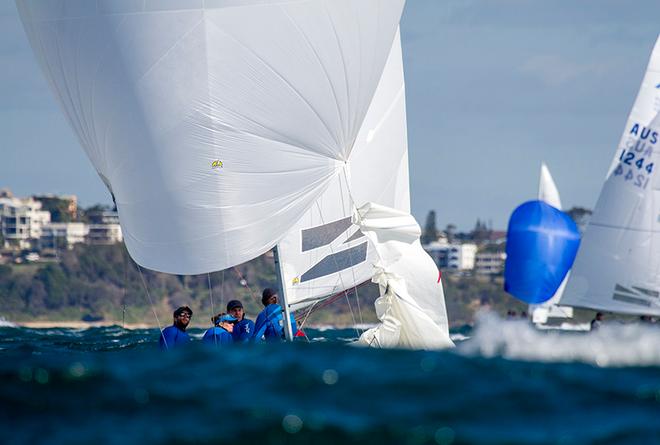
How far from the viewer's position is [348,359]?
9.16m

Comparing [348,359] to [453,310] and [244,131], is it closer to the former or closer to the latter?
[244,131]

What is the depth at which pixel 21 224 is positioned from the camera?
122m

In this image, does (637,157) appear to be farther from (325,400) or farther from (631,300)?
(325,400)

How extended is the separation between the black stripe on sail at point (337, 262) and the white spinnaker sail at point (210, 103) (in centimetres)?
222

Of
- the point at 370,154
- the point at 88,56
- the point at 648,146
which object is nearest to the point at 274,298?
the point at 88,56

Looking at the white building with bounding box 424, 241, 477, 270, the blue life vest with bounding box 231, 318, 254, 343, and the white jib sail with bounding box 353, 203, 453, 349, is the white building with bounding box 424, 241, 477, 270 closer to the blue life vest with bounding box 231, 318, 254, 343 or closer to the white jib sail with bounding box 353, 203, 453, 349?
the white jib sail with bounding box 353, 203, 453, 349

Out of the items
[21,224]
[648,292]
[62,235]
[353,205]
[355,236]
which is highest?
[21,224]

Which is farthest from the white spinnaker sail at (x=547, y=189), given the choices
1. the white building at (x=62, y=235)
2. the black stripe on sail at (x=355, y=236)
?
the white building at (x=62, y=235)

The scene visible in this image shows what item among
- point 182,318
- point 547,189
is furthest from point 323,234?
point 547,189

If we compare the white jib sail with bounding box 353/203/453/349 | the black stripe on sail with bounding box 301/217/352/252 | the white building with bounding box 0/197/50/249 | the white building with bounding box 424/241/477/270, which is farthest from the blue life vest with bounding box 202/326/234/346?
the white building with bounding box 424/241/477/270

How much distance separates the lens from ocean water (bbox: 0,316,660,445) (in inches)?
268

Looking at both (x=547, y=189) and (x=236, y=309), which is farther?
(x=547, y=189)

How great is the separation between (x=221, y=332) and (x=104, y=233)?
117777 millimetres

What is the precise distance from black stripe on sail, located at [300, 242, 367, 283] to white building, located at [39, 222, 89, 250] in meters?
97.0
